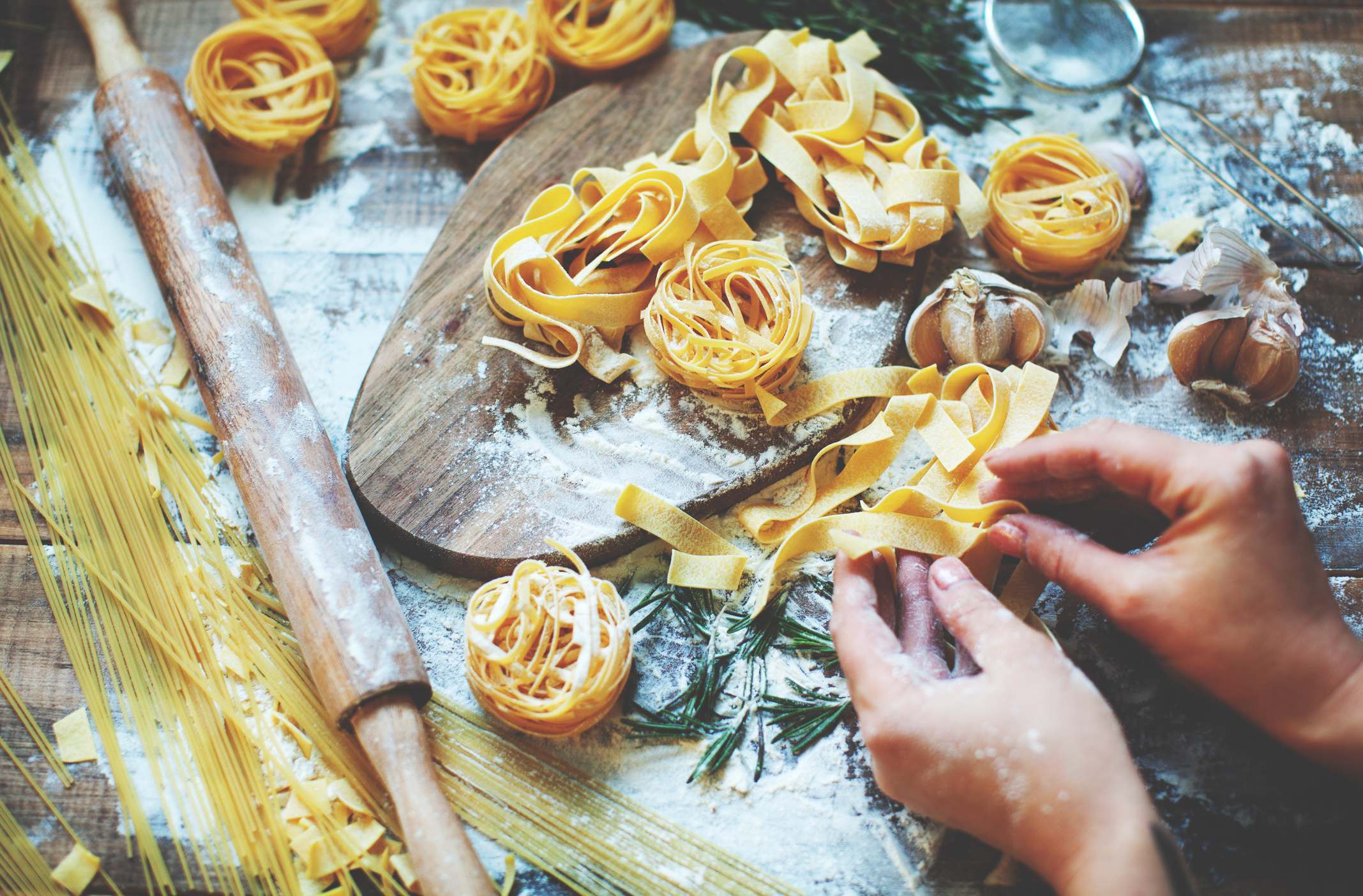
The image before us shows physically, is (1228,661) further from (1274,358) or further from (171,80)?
(171,80)

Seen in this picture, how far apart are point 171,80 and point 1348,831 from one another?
207 centimetres

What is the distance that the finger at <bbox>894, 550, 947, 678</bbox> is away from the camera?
117cm

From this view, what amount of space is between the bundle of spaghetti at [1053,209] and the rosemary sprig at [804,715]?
2.49 feet

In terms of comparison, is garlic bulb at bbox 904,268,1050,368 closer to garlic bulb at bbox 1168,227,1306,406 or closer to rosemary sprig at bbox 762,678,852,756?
garlic bulb at bbox 1168,227,1306,406

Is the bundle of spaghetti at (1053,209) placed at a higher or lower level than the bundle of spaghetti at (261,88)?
lower

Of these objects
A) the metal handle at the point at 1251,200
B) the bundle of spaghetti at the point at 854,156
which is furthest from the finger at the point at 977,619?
the metal handle at the point at 1251,200

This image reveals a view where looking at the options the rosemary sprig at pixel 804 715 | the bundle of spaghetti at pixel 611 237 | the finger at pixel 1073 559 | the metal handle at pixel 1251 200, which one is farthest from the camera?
the metal handle at pixel 1251 200

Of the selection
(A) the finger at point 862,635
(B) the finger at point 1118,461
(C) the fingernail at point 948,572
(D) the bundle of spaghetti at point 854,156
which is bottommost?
(A) the finger at point 862,635

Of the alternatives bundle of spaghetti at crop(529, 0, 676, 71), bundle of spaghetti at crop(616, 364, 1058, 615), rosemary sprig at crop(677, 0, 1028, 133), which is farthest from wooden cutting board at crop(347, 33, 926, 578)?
rosemary sprig at crop(677, 0, 1028, 133)

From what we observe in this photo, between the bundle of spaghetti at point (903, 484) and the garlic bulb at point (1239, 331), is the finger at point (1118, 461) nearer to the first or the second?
the bundle of spaghetti at point (903, 484)

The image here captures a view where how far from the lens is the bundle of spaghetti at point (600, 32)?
161 centimetres

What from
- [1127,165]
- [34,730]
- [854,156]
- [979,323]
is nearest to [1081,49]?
[1127,165]

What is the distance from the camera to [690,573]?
4.22ft

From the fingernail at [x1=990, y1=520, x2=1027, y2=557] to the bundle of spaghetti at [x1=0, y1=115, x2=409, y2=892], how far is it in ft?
2.85
